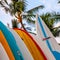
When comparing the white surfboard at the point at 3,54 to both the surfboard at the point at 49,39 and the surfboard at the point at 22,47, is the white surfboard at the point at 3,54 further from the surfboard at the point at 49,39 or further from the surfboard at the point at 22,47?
the surfboard at the point at 49,39

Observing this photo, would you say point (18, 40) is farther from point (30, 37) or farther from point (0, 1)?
point (0, 1)

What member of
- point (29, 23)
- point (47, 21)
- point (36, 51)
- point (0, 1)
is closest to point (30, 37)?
point (36, 51)

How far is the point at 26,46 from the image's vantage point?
13.9 ft

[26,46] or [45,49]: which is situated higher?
[26,46]

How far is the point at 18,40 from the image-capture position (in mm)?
4078

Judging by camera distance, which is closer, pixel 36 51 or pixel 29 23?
pixel 36 51

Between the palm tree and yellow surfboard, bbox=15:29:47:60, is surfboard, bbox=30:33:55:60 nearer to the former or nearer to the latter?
yellow surfboard, bbox=15:29:47:60

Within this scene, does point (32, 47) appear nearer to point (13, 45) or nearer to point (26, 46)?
point (26, 46)

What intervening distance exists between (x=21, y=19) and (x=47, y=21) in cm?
155

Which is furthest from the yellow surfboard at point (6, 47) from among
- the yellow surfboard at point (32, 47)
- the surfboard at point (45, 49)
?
the surfboard at point (45, 49)

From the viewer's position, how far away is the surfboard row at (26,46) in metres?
3.98

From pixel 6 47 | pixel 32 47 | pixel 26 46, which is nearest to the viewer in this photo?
pixel 6 47

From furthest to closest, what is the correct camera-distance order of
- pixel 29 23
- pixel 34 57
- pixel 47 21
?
pixel 29 23 → pixel 47 21 → pixel 34 57

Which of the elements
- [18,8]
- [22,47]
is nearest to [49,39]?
[22,47]
